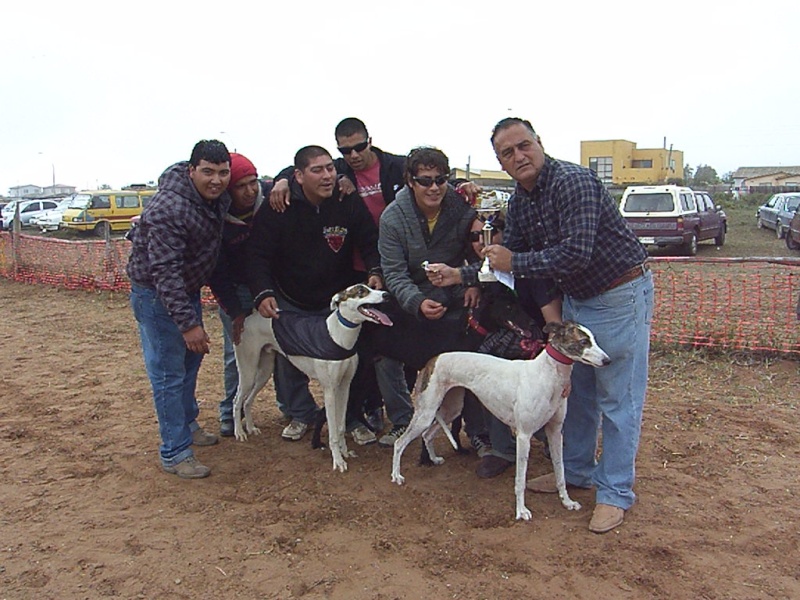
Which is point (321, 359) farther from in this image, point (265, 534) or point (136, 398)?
point (136, 398)

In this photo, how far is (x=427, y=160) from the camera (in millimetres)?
3928

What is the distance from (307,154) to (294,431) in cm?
202

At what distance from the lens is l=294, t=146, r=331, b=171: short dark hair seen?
4.28 m

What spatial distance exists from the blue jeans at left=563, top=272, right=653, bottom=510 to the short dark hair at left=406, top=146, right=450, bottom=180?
1040 millimetres

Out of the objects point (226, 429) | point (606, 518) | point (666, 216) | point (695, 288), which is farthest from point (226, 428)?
point (666, 216)

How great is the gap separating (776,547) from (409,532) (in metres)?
1.81

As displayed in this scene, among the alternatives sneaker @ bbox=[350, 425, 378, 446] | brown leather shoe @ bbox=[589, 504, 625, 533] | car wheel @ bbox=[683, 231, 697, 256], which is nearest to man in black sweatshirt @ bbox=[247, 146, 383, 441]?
sneaker @ bbox=[350, 425, 378, 446]

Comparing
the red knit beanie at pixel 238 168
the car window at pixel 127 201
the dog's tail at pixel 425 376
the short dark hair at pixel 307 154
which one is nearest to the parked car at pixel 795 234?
the dog's tail at pixel 425 376

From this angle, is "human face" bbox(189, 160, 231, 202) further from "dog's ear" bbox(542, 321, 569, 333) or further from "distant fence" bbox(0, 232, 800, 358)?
"distant fence" bbox(0, 232, 800, 358)

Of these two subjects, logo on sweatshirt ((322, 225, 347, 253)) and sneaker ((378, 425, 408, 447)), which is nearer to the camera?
logo on sweatshirt ((322, 225, 347, 253))

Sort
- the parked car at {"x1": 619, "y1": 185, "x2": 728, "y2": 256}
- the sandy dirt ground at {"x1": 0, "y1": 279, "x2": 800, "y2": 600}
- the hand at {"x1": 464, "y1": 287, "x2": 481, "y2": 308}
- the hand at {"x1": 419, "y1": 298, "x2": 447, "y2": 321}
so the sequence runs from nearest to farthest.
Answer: the sandy dirt ground at {"x1": 0, "y1": 279, "x2": 800, "y2": 600}, the hand at {"x1": 419, "y1": 298, "x2": 447, "y2": 321}, the hand at {"x1": 464, "y1": 287, "x2": 481, "y2": 308}, the parked car at {"x1": 619, "y1": 185, "x2": 728, "y2": 256}

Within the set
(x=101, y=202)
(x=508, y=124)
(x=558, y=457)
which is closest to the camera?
(x=508, y=124)

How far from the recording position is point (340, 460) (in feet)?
14.6

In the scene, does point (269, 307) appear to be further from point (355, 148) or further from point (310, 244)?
point (355, 148)
